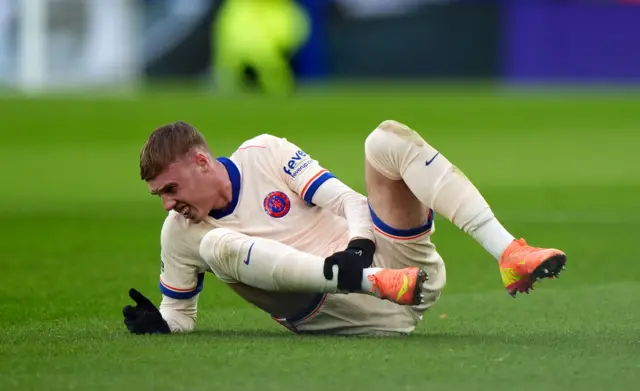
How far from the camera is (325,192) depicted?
521cm

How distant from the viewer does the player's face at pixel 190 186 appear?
16.7 ft

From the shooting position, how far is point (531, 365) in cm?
462

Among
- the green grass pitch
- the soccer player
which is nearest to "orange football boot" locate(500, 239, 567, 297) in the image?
the soccer player

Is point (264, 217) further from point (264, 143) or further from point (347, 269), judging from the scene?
point (347, 269)

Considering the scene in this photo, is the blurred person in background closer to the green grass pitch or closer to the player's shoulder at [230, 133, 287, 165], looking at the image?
the green grass pitch

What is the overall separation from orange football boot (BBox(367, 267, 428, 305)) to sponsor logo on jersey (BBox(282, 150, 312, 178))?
64 centimetres

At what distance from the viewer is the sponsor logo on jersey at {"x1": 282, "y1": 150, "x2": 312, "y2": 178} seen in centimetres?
526

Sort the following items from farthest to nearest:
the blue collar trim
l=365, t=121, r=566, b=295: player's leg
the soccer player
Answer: the blue collar trim, l=365, t=121, r=566, b=295: player's leg, the soccer player

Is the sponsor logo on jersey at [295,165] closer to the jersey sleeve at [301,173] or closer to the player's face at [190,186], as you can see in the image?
the jersey sleeve at [301,173]

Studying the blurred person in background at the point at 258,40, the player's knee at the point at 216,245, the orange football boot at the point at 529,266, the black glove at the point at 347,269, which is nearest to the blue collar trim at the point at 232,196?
the player's knee at the point at 216,245

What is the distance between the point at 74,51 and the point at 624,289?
17.5m

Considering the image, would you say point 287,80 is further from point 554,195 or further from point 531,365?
point 531,365

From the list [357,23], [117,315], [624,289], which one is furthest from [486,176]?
[357,23]

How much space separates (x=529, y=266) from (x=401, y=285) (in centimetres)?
43
